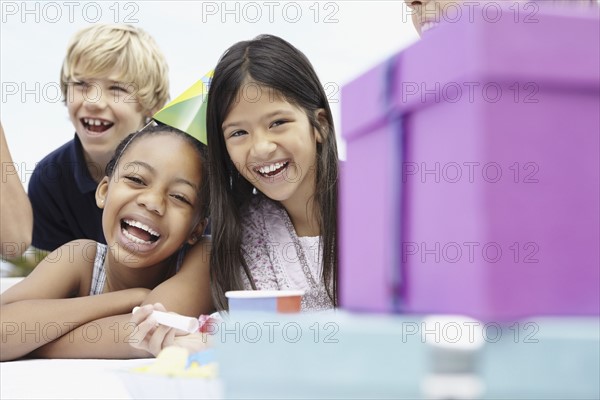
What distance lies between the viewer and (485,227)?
1.28ft

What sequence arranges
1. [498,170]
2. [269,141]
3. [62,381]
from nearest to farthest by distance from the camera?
[498,170] < [62,381] < [269,141]

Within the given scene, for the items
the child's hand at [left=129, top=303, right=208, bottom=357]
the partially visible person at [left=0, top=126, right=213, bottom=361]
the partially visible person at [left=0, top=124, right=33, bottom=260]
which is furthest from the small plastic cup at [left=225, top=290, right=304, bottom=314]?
the partially visible person at [left=0, top=124, right=33, bottom=260]

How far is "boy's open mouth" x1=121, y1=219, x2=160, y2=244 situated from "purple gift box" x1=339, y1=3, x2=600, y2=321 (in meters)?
0.88

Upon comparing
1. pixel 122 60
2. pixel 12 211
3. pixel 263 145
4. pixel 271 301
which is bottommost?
pixel 271 301

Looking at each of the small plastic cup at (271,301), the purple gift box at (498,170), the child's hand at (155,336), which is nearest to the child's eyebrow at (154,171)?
the child's hand at (155,336)

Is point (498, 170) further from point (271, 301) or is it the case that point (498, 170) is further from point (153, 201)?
point (153, 201)

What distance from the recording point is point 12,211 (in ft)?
4.16

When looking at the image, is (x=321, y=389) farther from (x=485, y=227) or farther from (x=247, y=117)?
(x=247, y=117)

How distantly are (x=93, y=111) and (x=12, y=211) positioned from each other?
58cm

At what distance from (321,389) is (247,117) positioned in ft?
2.81

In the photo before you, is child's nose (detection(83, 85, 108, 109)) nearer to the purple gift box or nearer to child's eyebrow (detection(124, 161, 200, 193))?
child's eyebrow (detection(124, 161, 200, 193))

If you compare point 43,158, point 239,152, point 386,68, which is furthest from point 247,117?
point 43,158

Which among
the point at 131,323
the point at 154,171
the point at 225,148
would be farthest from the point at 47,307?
the point at 225,148

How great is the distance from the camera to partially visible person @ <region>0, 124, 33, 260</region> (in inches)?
49.4
